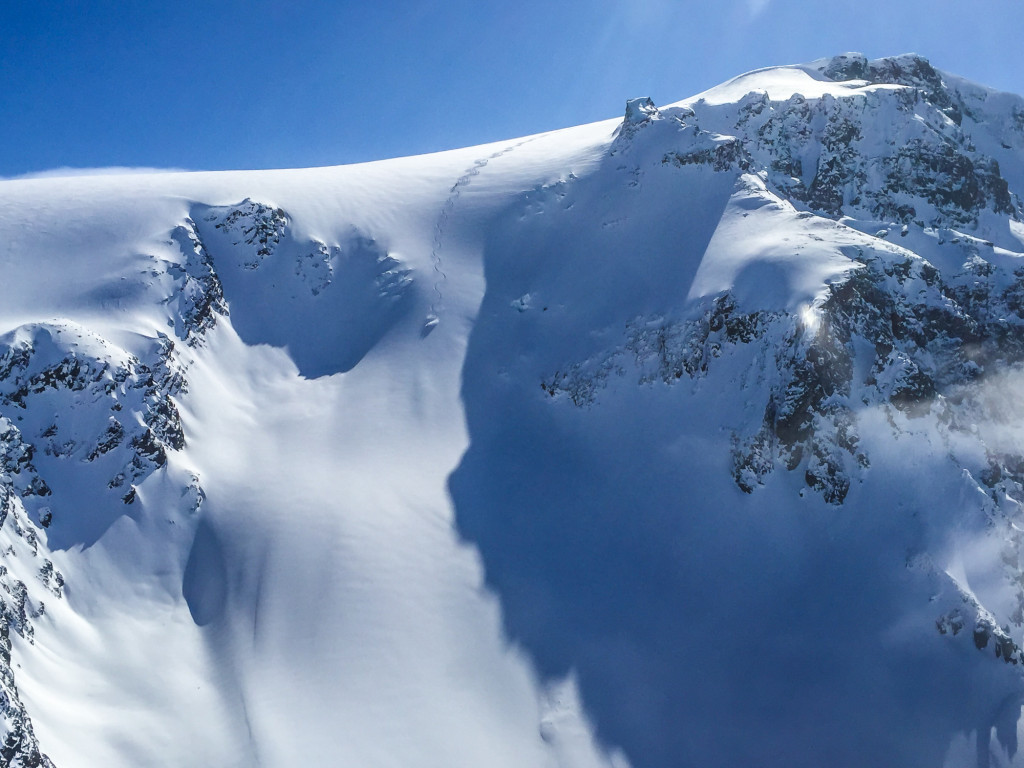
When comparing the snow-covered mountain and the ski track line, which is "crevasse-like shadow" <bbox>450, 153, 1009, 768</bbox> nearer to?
the snow-covered mountain

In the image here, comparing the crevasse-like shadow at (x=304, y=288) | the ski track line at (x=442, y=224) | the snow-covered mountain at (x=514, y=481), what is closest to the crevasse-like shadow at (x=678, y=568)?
the snow-covered mountain at (x=514, y=481)

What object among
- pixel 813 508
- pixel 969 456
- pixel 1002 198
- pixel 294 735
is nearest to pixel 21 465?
pixel 294 735

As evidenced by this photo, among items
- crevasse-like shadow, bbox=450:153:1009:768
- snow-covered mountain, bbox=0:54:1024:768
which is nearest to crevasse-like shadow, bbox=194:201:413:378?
snow-covered mountain, bbox=0:54:1024:768

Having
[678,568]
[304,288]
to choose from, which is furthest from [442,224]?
[678,568]

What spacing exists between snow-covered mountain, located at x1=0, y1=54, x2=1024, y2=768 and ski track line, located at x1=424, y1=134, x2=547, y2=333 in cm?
40

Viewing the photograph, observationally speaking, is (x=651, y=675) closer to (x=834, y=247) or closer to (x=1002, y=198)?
(x=834, y=247)

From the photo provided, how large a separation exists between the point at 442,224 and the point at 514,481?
24631 mm

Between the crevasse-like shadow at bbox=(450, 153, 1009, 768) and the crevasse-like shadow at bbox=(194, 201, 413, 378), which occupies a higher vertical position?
the crevasse-like shadow at bbox=(194, 201, 413, 378)

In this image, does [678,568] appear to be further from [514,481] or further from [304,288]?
[304,288]

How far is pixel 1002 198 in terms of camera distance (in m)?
61.0

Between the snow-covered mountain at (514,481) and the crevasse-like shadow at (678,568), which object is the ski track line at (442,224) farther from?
the crevasse-like shadow at (678,568)

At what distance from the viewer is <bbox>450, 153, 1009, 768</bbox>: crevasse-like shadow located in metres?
29.7

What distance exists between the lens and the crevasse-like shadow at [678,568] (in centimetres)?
2966

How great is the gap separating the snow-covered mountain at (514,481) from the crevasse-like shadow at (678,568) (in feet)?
0.52
